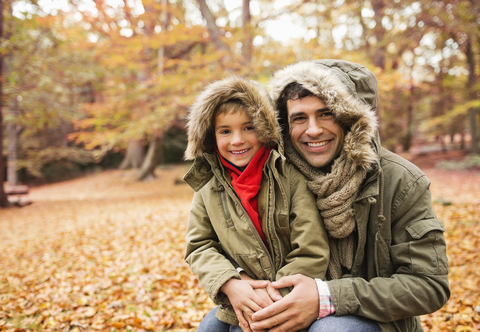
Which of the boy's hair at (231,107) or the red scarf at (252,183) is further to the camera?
the boy's hair at (231,107)

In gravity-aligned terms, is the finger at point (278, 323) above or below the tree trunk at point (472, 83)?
below

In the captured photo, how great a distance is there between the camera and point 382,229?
4.69ft

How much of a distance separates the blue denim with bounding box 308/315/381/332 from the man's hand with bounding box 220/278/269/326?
0.26 meters

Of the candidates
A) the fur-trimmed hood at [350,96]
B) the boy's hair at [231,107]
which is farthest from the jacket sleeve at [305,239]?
the boy's hair at [231,107]

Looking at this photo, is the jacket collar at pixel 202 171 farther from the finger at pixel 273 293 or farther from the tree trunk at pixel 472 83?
the tree trunk at pixel 472 83

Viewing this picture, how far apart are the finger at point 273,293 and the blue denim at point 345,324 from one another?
0.20m

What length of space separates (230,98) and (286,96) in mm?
362

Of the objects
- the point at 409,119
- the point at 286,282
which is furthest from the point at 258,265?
the point at 409,119

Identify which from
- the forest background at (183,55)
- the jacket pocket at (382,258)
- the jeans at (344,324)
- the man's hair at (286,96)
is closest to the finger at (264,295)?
the jeans at (344,324)

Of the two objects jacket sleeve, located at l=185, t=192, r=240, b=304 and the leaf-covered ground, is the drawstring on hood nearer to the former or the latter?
jacket sleeve, located at l=185, t=192, r=240, b=304

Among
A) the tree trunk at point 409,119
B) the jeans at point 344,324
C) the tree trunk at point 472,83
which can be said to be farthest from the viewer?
the tree trunk at point 409,119

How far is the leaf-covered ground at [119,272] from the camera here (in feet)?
9.69

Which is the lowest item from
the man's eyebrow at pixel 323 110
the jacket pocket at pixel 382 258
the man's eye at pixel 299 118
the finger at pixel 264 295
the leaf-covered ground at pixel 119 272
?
the leaf-covered ground at pixel 119 272

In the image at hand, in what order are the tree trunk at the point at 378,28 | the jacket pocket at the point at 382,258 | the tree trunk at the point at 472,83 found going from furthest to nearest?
1. the tree trunk at the point at 472,83
2. the tree trunk at the point at 378,28
3. the jacket pocket at the point at 382,258
